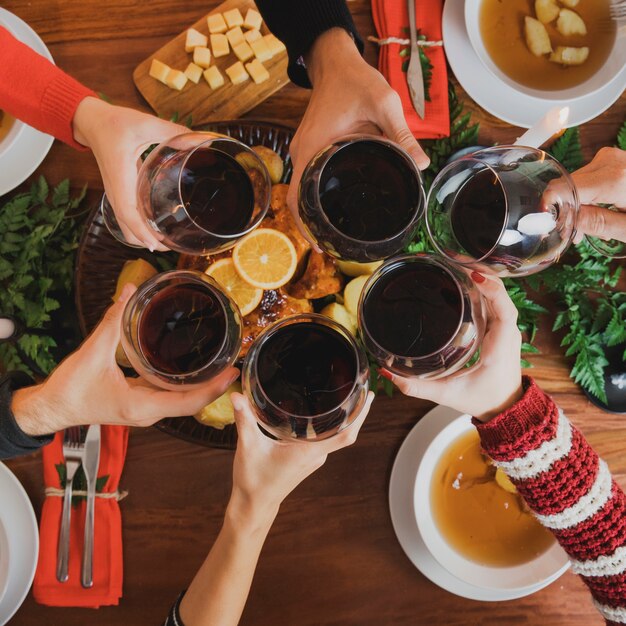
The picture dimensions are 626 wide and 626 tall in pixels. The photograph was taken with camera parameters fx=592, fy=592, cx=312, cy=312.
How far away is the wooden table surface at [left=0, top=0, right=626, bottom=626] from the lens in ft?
4.31

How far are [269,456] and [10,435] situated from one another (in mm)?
494

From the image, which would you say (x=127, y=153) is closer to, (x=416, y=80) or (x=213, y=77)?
(x=213, y=77)

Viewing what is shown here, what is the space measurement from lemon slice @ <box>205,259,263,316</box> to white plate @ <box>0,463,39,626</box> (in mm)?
624

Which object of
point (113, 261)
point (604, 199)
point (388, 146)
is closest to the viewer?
point (388, 146)

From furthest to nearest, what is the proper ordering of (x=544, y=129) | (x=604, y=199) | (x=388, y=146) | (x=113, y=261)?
(x=113, y=261) < (x=604, y=199) < (x=544, y=129) < (x=388, y=146)

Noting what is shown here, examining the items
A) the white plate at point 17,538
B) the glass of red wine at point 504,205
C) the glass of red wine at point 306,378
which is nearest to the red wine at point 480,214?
the glass of red wine at point 504,205

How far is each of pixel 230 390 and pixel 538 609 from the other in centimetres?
87

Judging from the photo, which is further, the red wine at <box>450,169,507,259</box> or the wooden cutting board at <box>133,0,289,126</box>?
the wooden cutting board at <box>133,0,289,126</box>

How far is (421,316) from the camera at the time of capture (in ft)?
3.05

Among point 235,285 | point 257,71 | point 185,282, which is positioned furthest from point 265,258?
point 257,71

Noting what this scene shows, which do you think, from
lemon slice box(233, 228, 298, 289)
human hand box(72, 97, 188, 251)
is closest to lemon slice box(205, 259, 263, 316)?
lemon slice box(233, 228, 298, 289)

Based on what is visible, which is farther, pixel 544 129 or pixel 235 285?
pixel 235 285

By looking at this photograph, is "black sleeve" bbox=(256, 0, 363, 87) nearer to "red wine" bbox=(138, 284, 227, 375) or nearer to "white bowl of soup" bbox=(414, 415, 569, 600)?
"red wine" bbox=(138, 284, 227, 375)

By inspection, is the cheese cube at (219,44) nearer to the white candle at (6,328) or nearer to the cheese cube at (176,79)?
the cheese cube at (176,79)
